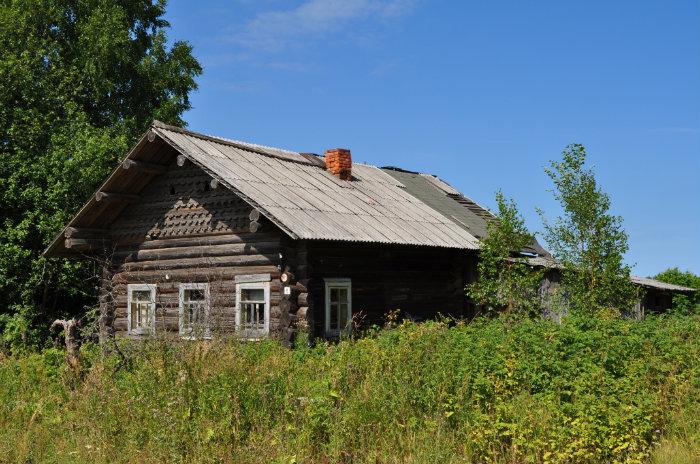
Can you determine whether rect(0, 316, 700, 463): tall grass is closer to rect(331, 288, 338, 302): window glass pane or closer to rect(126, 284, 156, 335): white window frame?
rect(331, 288, 338, 302): window glass pane

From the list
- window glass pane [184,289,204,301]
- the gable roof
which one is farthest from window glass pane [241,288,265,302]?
the gable roof

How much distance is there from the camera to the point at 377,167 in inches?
1081

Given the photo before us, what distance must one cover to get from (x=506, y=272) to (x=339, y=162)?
5.99 metres

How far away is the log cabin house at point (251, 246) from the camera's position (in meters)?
16.1

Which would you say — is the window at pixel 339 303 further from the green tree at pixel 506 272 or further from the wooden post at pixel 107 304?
the wooden post at pixel 107 304

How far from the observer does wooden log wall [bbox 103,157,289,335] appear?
16.6 m

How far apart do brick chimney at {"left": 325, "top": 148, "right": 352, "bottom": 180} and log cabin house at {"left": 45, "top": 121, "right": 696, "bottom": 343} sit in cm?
Answer: 58

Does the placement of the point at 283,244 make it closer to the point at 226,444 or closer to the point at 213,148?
the point at 213,148

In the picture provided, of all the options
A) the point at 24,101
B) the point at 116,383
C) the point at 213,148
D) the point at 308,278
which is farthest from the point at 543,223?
the point at 24,101

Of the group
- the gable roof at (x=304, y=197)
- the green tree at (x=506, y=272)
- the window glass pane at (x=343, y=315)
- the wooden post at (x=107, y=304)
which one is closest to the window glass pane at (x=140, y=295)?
the wooden post at (x=107, y=304)

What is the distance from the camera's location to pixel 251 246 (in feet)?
54.5

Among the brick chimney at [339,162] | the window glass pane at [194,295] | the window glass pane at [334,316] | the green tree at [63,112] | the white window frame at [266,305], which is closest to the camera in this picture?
the white window frame at [266,305]

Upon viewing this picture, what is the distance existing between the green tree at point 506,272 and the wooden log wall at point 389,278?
850 mm

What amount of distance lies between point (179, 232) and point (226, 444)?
10.8 metres
